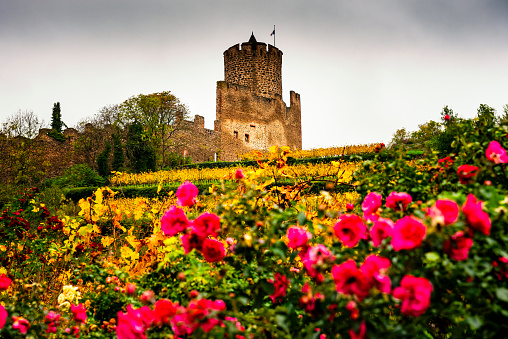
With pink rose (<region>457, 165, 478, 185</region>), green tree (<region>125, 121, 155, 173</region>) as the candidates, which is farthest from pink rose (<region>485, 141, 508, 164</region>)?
green tree (<region>125, 121, 155, 173</region>)

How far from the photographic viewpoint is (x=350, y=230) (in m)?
1.26

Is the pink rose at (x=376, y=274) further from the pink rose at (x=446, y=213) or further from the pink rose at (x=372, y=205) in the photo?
the pink rose at (x=372, y=205)

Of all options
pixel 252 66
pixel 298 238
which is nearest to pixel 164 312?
pixel 298 238

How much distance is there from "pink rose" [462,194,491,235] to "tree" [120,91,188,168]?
64.8 ft

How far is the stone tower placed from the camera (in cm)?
2728

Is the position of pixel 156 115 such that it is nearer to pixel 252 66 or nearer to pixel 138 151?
pixel 138 151

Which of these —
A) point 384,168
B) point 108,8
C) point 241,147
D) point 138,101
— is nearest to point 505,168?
point 384,168

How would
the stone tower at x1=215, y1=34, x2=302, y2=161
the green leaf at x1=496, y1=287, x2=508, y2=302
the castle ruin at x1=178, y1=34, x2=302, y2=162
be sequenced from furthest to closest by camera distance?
the stone tower at x1=215, y1=34, x2=302, y2=161 < the castle ruin at x1=178, y1=34, x2=302, y2=162 < the green leaf at x1=496, y1=287, x2=508, y2=302

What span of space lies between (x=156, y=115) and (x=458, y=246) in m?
21.1

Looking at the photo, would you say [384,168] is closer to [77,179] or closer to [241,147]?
[77,179]

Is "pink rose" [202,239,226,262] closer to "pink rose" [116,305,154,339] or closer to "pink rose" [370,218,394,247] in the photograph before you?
"pink rose" [116,305,154,339]

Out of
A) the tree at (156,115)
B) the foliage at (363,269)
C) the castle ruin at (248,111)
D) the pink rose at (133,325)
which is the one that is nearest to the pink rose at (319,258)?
the foliage at (363,269)

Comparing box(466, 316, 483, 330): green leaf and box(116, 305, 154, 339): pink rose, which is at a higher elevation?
box(466, 316, 483, 330): green leaf

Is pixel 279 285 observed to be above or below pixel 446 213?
below
